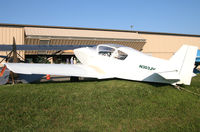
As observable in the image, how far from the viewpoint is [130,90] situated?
5.73 meters

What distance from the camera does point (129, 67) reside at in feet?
22.6

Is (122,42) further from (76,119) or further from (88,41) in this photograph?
(76,119)

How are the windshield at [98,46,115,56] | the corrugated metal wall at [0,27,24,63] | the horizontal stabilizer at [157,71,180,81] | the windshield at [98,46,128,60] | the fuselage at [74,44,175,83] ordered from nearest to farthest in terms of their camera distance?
the horizontal stabilizer at [157,71,180,81]
the fuselage at [74,44,175,83]
the windshield at [98,46,128,60]
the windshield at [98,46,115,56]
the corrugated metal wall at [0,27,24,63]

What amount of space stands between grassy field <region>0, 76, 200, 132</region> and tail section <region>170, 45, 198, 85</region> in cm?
61

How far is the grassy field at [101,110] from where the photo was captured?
3.54 metres

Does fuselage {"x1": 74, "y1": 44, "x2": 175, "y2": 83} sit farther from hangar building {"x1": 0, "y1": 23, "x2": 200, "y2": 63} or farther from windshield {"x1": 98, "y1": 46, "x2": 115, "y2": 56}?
hangar building {"x1": 0, "y1": 23, "x2": 200, "y2": 63}

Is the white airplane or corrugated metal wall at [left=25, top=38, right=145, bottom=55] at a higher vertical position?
the white airplane

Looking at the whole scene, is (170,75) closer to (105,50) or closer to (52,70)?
(105,50)

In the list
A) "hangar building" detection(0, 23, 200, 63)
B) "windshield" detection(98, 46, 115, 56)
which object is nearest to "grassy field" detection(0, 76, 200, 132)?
"windshield" detection(98, 46, 115, 56)

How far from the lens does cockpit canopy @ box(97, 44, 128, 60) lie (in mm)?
7281

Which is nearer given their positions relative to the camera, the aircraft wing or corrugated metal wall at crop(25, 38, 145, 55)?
the aircraft wing

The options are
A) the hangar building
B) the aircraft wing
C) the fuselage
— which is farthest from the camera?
the hangar building

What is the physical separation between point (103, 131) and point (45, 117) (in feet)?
4.39

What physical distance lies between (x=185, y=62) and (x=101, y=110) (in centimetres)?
346
